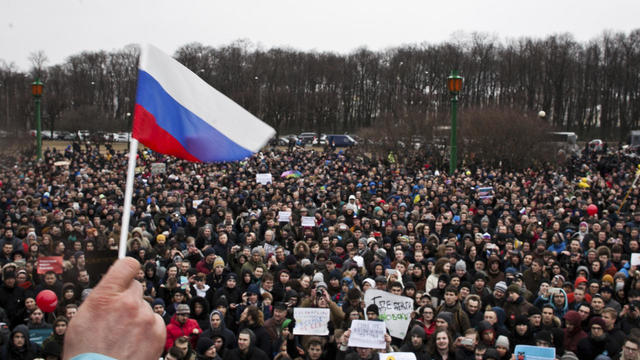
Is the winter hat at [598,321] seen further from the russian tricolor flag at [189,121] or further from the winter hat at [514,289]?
the russian tricolor flag at [189,121]

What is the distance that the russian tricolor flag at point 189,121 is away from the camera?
3635mm

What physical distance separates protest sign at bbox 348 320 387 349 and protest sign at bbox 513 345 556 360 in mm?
1481

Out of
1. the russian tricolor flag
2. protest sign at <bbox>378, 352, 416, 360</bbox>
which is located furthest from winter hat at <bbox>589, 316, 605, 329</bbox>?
the russian tricolor flag

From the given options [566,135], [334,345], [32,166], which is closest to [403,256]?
[334,345]

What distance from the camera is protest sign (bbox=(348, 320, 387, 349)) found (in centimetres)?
633

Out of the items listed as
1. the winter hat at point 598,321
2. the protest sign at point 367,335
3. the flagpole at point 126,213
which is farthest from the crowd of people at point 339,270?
the flagpole at point 126,213

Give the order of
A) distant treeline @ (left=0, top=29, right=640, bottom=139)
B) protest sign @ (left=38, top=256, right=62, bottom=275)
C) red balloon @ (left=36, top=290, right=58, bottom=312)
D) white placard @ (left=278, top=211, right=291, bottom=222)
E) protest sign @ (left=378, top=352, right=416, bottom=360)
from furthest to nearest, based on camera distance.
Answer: distant treeline @ (left=0, top=29, right=640, bottom=139), white placard @ (left=278, top=211, right=291, bottom=222), protest sign @ (left=38, top=256, right=62, bottom=275), red balloon @ (left=36, top=290, right=58, bottom=312), protest sign @ (left=378, top=352, right=416, bottom=360)

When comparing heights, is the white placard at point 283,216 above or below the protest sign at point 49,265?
above

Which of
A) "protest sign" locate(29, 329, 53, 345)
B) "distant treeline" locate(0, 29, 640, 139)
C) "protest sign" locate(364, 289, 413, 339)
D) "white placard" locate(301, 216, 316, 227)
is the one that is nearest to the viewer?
"protest sign" locate(29, 329, 53, 345)

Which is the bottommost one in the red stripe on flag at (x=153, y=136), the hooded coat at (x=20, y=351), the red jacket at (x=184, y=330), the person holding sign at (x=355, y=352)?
the hooded coat at (x=20, y=351)

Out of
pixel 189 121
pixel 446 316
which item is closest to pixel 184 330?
pixel 446 316

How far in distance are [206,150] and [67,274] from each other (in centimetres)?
620

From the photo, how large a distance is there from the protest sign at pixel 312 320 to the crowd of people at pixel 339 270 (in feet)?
0.55

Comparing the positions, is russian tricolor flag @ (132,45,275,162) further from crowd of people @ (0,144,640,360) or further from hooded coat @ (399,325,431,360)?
hooded coat @ (399,325,431,360)
